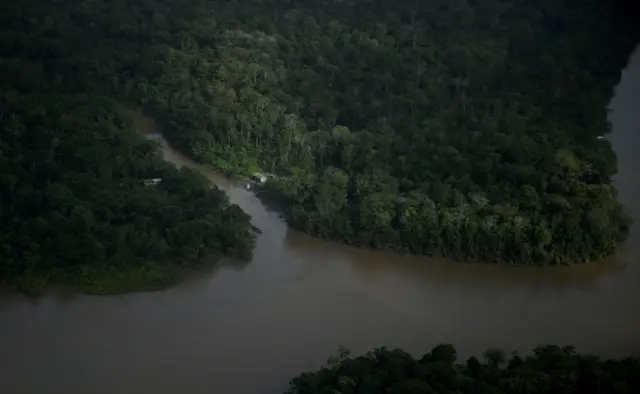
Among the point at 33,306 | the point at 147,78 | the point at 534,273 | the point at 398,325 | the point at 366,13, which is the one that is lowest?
the point at 33,306

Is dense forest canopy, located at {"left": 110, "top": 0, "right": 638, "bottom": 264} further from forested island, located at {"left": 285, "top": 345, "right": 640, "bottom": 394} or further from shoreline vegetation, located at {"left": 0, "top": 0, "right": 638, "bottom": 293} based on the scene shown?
forested island, located at {"left": 285, "top": 345, "right": 640, "bottom": 394}

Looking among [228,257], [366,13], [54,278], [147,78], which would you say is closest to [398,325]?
[228,257]

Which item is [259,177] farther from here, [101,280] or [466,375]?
[466,375]

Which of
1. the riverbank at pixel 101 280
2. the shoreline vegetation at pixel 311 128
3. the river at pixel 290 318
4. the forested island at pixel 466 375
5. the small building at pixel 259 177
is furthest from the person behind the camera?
the small building at pixel 259 177

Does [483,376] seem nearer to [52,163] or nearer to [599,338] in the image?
[599,338]

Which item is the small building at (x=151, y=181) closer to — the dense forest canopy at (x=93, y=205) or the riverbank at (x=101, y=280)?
the dense forest canopy at (x=93, y=205)

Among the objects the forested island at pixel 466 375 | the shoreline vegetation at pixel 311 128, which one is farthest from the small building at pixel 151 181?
the forested island at pixel 466 375

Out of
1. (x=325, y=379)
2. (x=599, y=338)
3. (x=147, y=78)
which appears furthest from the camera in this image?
(x=147, y=78)
